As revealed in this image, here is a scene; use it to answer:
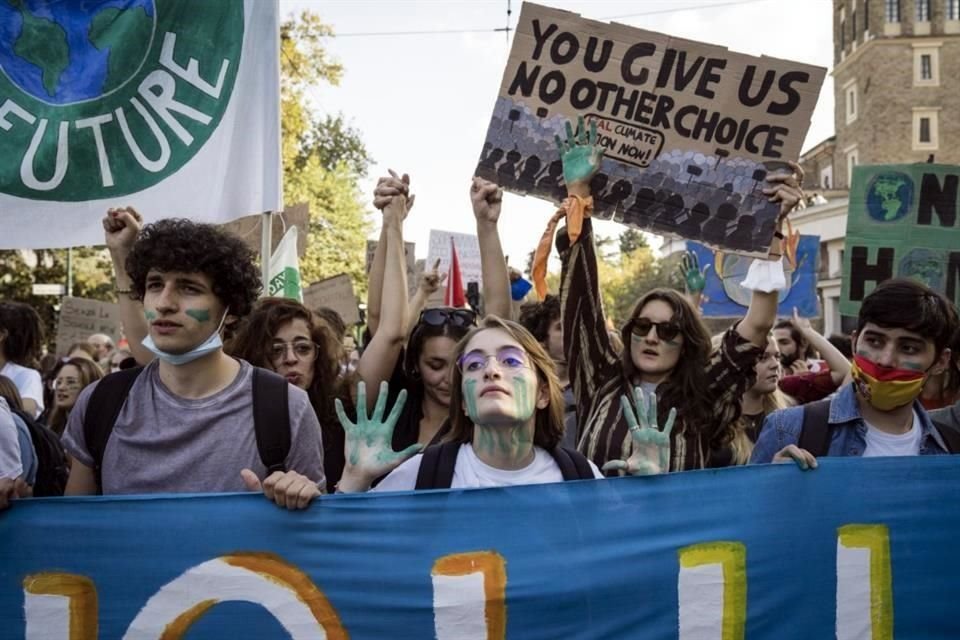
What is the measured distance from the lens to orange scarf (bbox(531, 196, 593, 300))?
426cm

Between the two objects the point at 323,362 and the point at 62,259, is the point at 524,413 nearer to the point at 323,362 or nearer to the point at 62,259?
the point at 323,362

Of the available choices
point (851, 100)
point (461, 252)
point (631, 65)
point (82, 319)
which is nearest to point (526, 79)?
point (631, 65)

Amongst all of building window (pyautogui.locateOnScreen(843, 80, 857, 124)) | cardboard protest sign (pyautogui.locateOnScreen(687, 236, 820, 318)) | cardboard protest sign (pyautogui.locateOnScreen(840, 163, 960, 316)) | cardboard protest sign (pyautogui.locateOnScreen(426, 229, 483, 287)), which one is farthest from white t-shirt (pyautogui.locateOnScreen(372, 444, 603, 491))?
building window (pyautogui.locateOnScreen(843, 80, 857, 124))

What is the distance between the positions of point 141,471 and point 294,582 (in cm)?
50

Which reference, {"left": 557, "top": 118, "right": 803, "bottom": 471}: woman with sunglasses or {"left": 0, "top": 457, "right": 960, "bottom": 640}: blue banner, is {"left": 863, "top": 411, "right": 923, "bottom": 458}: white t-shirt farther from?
{"left": 557, "top": 118, "right": 803, "bottom": 471}: woman with sunglasses

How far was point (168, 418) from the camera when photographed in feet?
10.4

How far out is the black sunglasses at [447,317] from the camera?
4.24 meters

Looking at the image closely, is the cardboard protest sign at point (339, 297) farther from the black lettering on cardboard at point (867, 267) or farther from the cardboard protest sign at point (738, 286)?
the black lettering on cardboard at point (867, 267)

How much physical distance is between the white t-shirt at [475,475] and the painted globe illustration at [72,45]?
8.16 ft

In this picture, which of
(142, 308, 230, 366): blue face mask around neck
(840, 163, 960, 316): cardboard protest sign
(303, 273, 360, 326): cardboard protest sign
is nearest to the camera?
(142, 308, 230, 366): blue face mask around neck

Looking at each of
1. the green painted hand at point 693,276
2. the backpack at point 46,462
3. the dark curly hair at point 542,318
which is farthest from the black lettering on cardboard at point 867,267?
the backpack at point 46,462

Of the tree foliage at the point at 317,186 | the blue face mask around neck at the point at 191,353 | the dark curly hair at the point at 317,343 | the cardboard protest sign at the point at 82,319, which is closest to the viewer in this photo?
the blue face mask around neck at the point at 191,353

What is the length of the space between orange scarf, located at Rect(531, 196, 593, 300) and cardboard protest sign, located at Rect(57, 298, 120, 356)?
315 inches

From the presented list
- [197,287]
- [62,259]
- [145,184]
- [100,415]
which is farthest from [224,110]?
[62,259]
